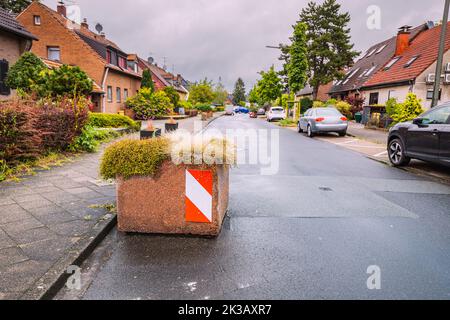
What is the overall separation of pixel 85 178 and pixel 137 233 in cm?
335

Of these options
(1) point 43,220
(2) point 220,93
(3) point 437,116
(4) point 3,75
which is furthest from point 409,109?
(2) point 220,93

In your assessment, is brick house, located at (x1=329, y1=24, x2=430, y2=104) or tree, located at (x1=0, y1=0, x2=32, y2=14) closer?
brick house, located at (x1=329, y1=24, x2=430, y2=104)

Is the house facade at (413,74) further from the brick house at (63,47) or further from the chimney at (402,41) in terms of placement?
the brick house at (63,47)

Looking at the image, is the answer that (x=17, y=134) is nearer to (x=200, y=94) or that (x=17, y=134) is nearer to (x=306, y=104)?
(x=306, y=104)

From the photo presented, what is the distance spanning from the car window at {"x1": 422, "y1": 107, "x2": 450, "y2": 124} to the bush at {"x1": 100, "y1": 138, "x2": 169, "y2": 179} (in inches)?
266

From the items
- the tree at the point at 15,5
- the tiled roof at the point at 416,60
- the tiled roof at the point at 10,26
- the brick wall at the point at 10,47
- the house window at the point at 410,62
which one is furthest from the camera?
the tree at the point at 15,5

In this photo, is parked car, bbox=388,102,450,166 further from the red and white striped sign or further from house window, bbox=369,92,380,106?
house window, bbox=369,92,380,106

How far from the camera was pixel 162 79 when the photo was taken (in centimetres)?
6047

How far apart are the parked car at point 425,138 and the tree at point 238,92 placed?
138875 mm

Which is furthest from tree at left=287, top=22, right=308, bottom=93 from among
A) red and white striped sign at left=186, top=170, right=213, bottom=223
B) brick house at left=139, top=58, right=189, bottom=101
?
red and white striped sign at left=186, top=170, right=213, bottom=223

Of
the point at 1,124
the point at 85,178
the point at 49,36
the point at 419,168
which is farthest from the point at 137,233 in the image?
the point at 49,36

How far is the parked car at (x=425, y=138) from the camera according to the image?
7.56 meters

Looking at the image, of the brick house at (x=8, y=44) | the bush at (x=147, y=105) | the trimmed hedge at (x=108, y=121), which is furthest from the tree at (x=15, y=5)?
the trimmed hedge at (x=108, y=121)

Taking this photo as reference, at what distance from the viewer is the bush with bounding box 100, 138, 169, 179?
158 inches
